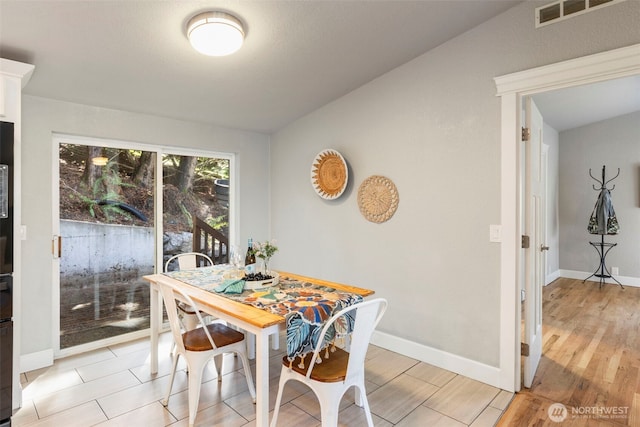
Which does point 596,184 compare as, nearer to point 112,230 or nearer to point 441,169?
point 441,169

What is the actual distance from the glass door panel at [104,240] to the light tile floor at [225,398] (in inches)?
18.3

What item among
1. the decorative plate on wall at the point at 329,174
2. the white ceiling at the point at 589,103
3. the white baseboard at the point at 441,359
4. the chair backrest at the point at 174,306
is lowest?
the white baseboard at the point at 441,359

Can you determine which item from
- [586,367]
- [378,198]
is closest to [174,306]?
[378,198]

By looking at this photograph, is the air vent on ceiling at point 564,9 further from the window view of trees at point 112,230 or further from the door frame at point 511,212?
the window view of trees at point 112,230

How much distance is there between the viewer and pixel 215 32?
1959 millimetres

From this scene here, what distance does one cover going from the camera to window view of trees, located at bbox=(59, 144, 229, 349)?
9.84 ft

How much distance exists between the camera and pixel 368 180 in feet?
10.5

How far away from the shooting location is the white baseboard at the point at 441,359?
246 centimetres

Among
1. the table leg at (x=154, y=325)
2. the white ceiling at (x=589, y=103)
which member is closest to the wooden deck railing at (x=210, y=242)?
the table leg at (x=154, y=325)

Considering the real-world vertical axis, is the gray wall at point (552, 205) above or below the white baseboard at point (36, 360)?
above

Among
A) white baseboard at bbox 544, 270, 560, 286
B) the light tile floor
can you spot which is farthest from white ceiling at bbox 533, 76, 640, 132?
the light tile floor

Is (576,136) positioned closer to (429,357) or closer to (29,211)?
(429,357)

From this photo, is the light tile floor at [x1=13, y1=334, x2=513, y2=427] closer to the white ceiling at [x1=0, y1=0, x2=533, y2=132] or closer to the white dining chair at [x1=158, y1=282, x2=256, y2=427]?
the white dining chair at [x1=158, y1=282, x2=256, y2=427]

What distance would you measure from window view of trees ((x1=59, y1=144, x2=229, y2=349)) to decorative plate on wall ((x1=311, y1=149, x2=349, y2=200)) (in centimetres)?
134
